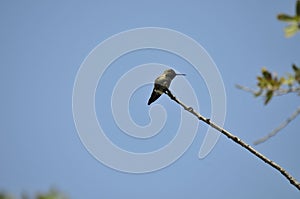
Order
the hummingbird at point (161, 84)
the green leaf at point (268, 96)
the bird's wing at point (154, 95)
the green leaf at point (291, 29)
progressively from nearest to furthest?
the green leaf at point (291, 29) → the green leaf at point (268, 96) → the hummingbird at point (161, 84) → the bird's wing at point (154, 95)

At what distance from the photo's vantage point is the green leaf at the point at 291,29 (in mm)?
2318

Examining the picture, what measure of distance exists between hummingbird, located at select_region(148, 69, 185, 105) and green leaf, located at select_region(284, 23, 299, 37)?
107 inches

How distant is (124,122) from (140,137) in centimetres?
70

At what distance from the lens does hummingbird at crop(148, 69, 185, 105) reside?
5.26m

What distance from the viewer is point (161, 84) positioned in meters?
5.29

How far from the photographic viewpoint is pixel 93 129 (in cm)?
775

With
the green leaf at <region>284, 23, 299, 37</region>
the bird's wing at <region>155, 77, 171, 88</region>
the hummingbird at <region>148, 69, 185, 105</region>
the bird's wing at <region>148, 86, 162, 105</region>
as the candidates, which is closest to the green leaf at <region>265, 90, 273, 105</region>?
the green leaf at <region>284, 23, 299, 37</region>

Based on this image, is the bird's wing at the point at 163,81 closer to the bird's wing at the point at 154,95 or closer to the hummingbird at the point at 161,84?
the hummingbird at the point at 161,84

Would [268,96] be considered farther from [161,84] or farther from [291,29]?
[161,84]

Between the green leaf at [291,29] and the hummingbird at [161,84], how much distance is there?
271 centimetres

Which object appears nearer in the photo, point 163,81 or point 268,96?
point 268,96

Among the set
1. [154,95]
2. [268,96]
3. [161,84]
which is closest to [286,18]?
[268,96]

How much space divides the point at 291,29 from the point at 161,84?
304 centimetres

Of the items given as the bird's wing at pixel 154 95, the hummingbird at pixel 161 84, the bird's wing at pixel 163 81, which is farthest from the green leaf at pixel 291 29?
the bird's wing at pixel 154 95
